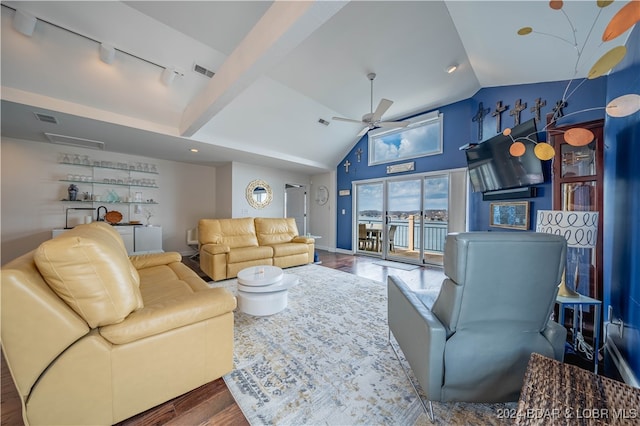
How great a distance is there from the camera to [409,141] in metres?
5.16

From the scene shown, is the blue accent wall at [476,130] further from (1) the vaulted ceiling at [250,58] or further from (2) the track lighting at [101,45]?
(2) the track lighting at [101,45]

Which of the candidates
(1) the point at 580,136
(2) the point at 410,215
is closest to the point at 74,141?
(1) the point at 580,136

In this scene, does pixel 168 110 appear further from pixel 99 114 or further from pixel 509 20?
pixel 509 20

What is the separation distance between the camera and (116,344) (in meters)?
1.16

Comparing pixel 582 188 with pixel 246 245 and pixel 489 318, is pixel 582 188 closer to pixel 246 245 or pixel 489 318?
pixel 489 318

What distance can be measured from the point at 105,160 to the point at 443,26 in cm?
629

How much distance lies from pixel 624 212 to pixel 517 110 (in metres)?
2.09

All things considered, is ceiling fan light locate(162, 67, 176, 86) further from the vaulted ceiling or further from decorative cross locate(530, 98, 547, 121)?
decorative cross locate(530, 98, 547, 121)

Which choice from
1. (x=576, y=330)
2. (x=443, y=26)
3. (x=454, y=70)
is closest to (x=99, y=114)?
(x=443, y=26)

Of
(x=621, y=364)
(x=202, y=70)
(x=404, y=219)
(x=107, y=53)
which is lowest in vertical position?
(x=621, y=364)

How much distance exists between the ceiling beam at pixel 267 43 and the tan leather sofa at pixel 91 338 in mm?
1844

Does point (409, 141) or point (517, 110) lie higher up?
point (409, 141)

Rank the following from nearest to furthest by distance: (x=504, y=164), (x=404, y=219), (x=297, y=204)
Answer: (x=504, y=164) < (x=404, y=219) < (x=297, y=204)

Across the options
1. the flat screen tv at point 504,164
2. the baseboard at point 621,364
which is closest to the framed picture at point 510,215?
the flat screen tv at point 504,164
